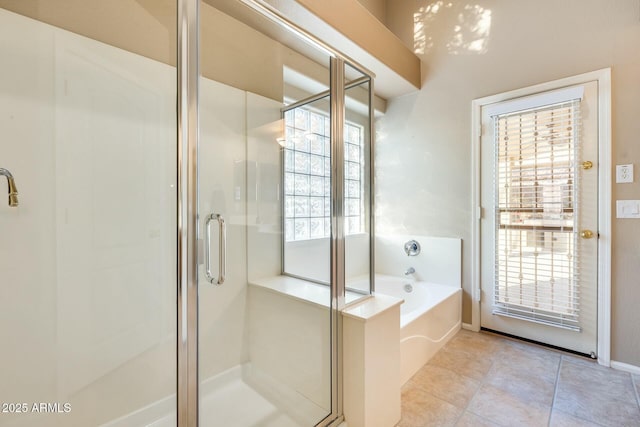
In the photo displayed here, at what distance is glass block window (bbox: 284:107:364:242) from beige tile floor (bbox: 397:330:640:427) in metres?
1.10

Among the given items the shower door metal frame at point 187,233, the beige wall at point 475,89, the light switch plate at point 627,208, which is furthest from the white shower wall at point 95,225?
the light switch plate at point 627,208

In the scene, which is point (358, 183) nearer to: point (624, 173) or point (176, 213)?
point (176, 213)

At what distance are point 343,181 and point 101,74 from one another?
1352 millimetres

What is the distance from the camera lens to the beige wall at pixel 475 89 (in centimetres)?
196

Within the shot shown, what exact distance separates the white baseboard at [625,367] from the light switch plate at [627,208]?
1.01 m

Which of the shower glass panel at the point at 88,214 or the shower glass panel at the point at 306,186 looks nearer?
the shower glass panel at the point at 88,214

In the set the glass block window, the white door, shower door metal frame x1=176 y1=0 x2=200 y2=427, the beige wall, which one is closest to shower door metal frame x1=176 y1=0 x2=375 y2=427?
shower door metal frame x1=176 y1=0 x2=200 y2=427

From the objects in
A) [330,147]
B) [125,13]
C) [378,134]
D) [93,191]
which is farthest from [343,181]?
[378,134]

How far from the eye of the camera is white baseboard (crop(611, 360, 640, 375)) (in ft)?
6.29

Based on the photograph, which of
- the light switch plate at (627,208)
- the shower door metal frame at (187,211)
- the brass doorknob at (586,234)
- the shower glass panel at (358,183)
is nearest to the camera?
the shower door metal frame at (187,211)

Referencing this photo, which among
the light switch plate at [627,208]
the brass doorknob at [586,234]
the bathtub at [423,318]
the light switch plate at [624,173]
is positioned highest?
the light switch plate at [624,173]

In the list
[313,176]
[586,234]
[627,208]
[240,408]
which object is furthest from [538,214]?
[240,408]

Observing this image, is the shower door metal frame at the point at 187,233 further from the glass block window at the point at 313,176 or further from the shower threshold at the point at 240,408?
the glass block window at the point at 313,176

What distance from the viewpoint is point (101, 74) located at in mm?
1437
